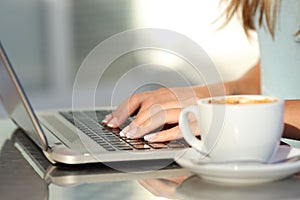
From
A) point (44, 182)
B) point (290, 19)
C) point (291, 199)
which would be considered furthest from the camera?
point (290, 19)

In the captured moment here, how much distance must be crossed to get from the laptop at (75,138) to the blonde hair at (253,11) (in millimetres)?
433

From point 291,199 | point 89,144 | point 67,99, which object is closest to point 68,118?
point 89,144

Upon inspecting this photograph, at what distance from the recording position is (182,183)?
854mm

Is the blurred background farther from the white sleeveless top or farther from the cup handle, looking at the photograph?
the cup handle

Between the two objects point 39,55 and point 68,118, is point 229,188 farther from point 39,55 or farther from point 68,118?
point 39,55

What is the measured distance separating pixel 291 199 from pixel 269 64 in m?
0.77

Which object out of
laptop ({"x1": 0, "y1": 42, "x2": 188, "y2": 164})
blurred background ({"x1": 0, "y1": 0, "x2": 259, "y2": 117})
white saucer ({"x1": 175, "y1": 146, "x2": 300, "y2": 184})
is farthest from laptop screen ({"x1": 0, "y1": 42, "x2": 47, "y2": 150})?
blurred background ({"x1": 0, "y1": 0, "x2": 259, "y2": 117})

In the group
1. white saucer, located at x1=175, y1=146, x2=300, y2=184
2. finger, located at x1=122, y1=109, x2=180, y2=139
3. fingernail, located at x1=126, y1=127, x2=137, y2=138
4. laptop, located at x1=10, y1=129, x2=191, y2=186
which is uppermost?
white saucer, located at x1=175, y1=146, x2=300, y2=184

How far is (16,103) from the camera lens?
1131 mm

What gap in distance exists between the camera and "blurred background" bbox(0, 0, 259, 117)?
4.66 m

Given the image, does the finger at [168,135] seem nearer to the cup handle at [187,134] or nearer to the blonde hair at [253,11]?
the cup handle at [187,134]

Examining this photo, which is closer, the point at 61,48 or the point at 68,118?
the point at 68,118

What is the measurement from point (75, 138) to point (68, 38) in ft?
12.2

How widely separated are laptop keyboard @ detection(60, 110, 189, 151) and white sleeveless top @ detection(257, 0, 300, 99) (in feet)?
1.33
